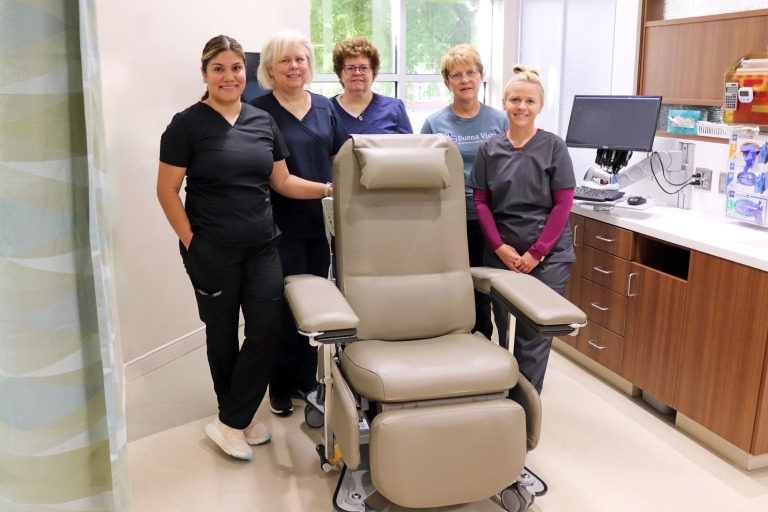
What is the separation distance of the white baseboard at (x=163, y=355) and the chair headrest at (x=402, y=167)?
1.56 metres

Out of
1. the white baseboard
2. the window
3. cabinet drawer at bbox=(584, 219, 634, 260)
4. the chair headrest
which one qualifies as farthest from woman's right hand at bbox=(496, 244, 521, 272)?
the window

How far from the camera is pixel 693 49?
325 centimetres

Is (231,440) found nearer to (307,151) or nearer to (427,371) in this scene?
(427,371)

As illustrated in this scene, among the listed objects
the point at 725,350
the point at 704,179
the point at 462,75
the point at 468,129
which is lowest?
the point at 725,350

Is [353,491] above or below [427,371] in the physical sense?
below

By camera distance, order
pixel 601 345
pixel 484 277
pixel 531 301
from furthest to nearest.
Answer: pixel 601 345
pixel 484 277
pixel 531 301

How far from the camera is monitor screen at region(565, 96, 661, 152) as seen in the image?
3.08 metres

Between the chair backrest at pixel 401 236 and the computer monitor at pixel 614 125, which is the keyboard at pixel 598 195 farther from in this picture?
the chair backrest at pixel 401 236

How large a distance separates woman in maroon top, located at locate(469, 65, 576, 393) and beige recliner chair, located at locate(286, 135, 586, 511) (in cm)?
22

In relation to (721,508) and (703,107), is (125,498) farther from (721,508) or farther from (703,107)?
(703,107)

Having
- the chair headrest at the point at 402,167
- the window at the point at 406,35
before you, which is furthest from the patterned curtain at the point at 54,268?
the window at the point at 406,35

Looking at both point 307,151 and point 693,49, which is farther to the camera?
point 693,49

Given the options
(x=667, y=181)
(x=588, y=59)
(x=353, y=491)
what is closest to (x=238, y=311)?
(x=353, y=491)

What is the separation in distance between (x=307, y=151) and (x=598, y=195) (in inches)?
53.8
